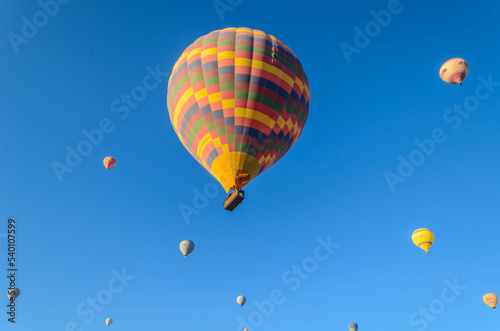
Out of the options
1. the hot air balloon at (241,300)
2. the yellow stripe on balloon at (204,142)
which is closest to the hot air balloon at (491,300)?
the hot air balloon at (241,300)

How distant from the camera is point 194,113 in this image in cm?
1664

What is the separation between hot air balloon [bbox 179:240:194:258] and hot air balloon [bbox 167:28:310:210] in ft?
21.3

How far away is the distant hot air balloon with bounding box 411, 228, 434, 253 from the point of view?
25422mm

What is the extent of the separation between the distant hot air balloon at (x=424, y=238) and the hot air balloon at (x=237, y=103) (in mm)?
13901

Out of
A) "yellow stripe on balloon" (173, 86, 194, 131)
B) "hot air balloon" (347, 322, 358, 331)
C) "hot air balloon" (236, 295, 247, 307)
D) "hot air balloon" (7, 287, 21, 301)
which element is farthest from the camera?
"hot air balloon" (347, 322, 358, 331)

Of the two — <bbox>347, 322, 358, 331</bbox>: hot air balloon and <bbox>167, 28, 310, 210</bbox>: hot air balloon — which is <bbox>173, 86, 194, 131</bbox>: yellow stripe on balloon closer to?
<bbox>167, 28, 310, 210</bbox>: hot air balloon

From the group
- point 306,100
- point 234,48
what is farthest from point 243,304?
point 234,48

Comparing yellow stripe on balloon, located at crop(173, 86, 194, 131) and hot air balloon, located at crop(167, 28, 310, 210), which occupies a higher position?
yellow stripe on balloon, located at crop(173, 86, 194, 131)

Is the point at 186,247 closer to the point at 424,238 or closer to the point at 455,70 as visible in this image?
the point at 424,238

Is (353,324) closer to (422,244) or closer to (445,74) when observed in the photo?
(422,244)

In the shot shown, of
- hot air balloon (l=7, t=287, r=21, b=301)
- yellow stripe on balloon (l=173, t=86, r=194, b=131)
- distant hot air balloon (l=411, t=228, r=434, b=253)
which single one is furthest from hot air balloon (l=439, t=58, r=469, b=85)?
hot air balloon (l=7, t=287, r=21, b=301)

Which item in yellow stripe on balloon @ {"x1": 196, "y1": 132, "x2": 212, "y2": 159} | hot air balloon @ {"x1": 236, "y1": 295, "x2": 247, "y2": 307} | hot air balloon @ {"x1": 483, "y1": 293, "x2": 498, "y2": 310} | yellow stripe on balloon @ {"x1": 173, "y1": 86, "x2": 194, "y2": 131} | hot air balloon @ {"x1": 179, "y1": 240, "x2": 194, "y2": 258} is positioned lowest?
hot air balloon @ {"x1": 483, "y1": 293, "x2": 498, "y2": 310}

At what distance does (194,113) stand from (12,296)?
16.3 meters

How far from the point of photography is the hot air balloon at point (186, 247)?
2166cm
